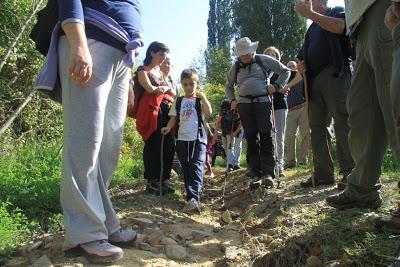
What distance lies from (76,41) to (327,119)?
10.5ft

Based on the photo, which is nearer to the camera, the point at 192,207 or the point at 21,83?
the point at 192,207

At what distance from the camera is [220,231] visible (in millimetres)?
3824

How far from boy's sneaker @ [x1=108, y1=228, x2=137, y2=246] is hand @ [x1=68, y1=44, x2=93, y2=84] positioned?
112 cm

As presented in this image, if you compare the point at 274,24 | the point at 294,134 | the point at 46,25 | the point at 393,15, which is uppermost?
the point at 274,24

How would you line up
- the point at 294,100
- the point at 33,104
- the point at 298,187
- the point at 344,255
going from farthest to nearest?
the point at 33,104
the point at 294,100
the point at 298,187
the point at 344,255

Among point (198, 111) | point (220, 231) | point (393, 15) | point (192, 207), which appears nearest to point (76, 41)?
point (393, 15)

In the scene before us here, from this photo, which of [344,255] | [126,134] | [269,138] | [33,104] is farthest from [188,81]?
[126,134]

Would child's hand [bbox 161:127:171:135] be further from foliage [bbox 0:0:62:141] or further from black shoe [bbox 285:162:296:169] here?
foliage [bbox 0:0:62:141]

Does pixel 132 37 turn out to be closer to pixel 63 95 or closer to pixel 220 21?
pixel 63 95

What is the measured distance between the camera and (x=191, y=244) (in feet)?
11.2

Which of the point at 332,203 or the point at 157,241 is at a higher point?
the point at 332,203

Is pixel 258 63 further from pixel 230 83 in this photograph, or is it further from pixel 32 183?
pixel 32 183

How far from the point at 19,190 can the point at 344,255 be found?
3.30 m

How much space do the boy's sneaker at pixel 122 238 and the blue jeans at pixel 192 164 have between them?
5.40ft
